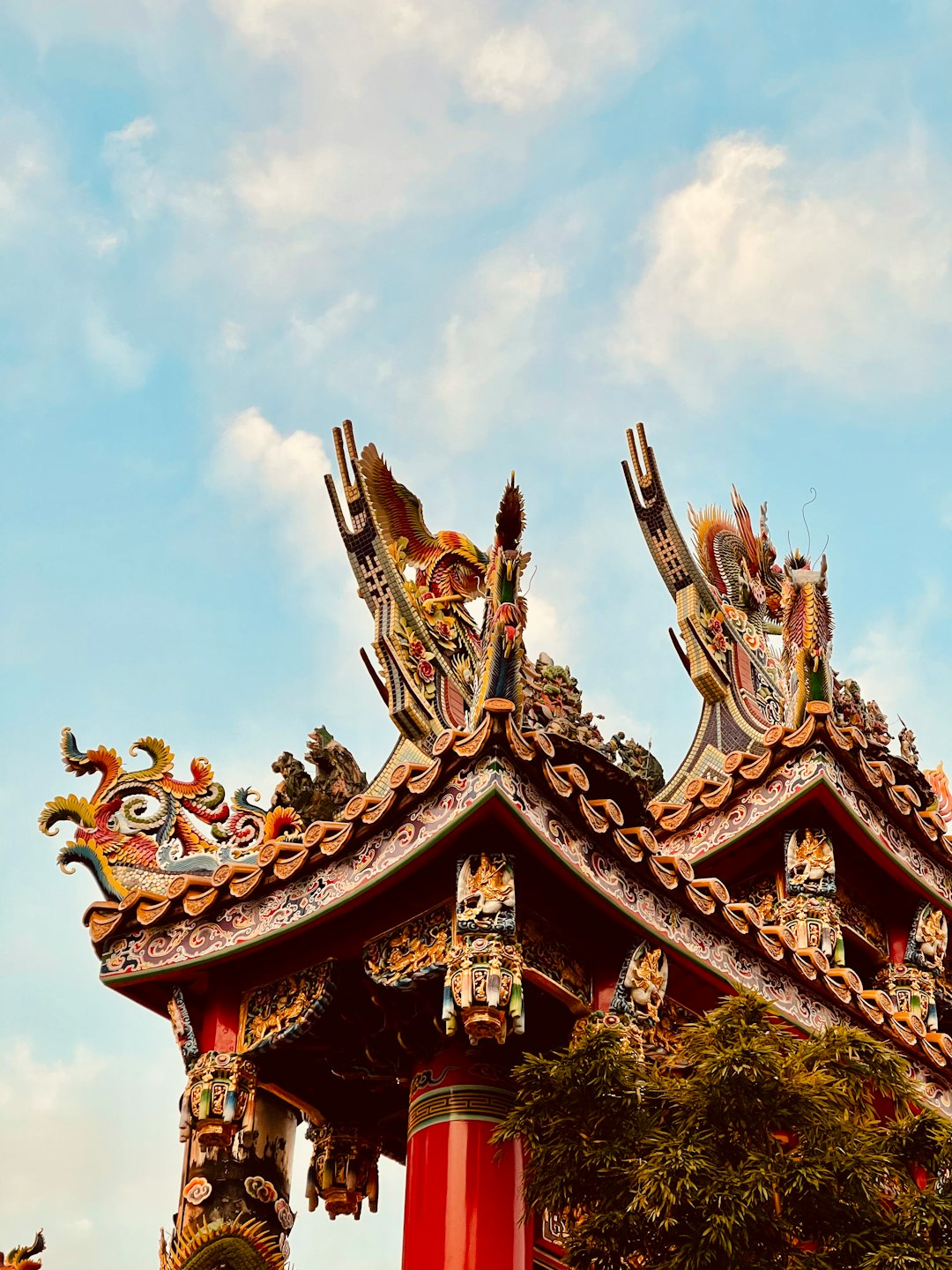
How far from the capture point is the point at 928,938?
15.3 metres

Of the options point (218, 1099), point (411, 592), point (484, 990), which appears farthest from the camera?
point (411, 592)

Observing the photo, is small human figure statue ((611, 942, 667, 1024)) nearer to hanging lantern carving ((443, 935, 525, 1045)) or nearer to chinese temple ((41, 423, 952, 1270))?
chinese temple ((41, 423, 952, 1270))

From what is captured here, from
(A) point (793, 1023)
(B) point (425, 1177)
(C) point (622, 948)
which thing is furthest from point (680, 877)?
(B) point (425, 1177)

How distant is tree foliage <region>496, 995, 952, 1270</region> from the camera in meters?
8.28

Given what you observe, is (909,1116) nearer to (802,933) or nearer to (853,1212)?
(853,1212)

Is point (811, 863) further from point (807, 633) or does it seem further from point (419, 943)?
point (419, 943)

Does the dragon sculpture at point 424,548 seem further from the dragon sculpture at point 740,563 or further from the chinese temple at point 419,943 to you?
the dragon sculpture at point 740,563

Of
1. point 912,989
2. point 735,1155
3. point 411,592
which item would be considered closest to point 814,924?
point 912,989

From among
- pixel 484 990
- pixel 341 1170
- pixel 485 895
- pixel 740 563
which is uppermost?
pixel 740 563

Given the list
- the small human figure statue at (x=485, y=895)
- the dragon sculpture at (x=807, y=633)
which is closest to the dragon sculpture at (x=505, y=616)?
the small human figure statue at (x=485, y=895)

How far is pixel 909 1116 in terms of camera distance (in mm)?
9469

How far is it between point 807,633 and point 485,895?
17.9ft

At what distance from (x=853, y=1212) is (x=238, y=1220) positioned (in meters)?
3.69

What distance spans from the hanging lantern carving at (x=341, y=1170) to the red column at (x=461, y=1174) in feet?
3.89
